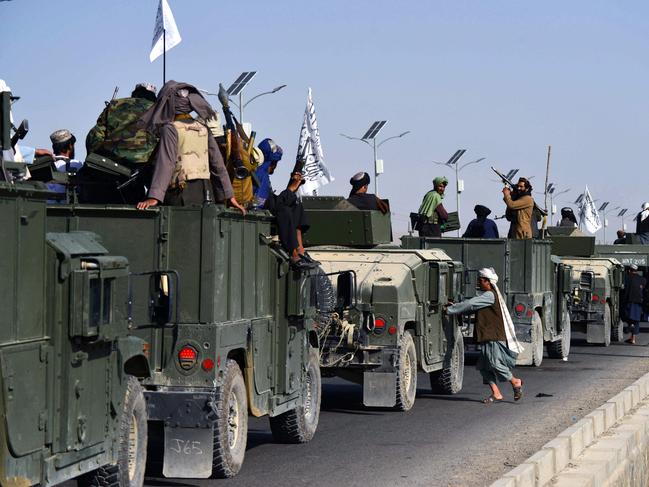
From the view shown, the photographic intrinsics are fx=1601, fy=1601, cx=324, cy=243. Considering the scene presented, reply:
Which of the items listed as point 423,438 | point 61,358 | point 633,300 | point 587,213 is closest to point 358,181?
point 423,438

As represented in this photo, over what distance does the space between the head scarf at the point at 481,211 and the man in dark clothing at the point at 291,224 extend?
12537 mm

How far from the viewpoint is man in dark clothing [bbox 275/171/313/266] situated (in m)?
15.4

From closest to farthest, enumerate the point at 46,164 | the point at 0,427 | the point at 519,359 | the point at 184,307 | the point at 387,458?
the point at 0,427, the point at 46,164, the point at 184,307, the point at 387,458, the point at 519,359

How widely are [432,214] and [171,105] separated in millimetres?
14309

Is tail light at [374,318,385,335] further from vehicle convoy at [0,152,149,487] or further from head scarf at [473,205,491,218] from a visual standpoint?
head scarf at [473,205,491,218]

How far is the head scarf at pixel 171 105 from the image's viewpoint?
43.4 feet

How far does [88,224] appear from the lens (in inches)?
494

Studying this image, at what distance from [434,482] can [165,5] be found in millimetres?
21623

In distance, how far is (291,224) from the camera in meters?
15.7

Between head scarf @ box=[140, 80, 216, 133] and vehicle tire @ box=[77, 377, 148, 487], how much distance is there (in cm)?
270

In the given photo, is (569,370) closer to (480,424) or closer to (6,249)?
(480,424)

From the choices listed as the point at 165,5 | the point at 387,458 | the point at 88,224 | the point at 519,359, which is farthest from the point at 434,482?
the point at 165,5

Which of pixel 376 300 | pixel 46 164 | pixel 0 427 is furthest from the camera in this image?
pixel 376 300

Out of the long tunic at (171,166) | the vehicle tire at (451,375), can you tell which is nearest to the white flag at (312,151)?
the vehicle tire at (451,375)
